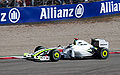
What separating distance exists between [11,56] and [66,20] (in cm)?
817

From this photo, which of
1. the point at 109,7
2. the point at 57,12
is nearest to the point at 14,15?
the point at 57,12

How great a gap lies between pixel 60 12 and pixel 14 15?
11.8 feet

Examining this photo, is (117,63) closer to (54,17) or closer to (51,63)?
(51,63)

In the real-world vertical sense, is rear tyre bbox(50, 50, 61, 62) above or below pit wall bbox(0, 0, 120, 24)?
below

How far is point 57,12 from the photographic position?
2384 cm

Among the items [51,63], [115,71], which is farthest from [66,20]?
[115,71]

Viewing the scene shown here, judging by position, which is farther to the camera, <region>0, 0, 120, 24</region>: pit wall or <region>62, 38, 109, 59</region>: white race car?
<region>0, 0, 120, 24</region>: pit wall

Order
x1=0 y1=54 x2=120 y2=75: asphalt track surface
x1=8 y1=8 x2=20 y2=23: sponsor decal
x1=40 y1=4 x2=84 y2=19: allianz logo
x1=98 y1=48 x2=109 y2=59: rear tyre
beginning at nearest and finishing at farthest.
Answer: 1. x1=0 y1=54 x2=120 y2=75: asphalt track surface
2. x1=98 y1=48 x2=109 y2=59: rear tyre
3. x1=8 y1=8 x2=20 y2=23: sponsor decal
4. x1=40 y1=4 x2=84 y2=19: allianz logo

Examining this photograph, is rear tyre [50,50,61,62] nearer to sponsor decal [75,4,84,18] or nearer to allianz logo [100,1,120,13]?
sponsor decal [75,4,84,18]

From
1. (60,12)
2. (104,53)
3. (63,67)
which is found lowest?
(63,67)

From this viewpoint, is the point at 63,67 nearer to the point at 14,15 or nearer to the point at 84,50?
the point at 84,50

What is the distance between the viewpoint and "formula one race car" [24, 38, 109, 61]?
49.6 ft

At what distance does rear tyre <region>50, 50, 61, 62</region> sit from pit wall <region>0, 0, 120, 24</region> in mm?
8526


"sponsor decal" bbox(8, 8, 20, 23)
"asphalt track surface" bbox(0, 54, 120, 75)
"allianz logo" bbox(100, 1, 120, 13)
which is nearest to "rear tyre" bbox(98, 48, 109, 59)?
"asphalt track surface" bbox(0, 54, 120, 75)
